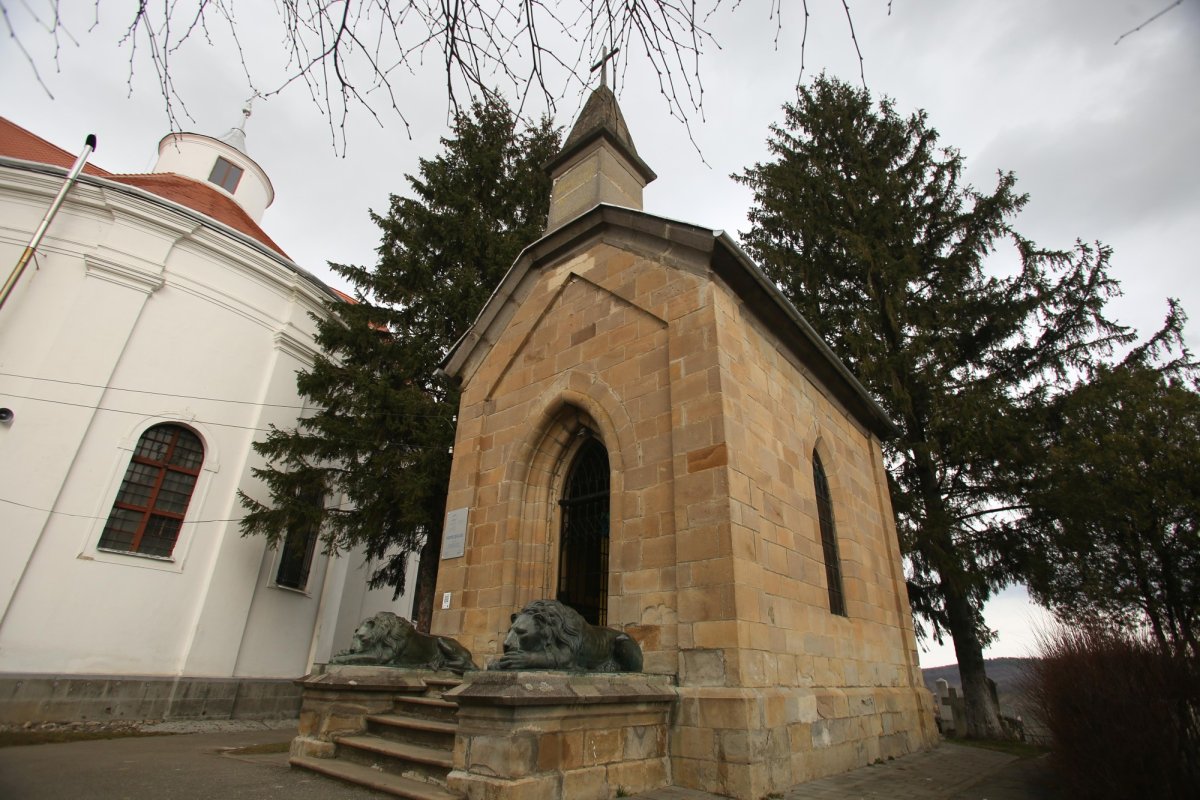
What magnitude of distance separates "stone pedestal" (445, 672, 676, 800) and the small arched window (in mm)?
11531

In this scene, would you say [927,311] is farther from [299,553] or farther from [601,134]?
[299,553]

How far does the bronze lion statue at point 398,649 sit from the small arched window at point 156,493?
884 cm

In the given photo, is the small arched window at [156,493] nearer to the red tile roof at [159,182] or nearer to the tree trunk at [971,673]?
the red tile roof at [159,182]

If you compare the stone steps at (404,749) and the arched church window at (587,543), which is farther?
the arched church window at (587,543)

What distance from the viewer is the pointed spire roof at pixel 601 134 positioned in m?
9.85

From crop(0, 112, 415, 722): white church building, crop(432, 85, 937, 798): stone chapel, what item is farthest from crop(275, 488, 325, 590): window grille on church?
crop(432, 85, 937, 798): stone chapel

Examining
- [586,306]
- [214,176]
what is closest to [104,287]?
[214,176]

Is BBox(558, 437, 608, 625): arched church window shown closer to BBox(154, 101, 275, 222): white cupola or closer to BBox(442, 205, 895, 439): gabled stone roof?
BBox(442, 205, 895, 439): gabled stone roof

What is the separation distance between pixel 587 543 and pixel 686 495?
6.93ft

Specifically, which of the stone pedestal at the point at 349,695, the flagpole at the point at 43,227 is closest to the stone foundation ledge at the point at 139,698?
the flagpole at the point at 43,227

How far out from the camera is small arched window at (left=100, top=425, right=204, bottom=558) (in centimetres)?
1189

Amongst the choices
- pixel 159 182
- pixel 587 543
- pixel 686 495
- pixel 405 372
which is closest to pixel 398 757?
pixel 587 543

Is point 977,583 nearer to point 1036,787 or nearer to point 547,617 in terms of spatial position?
point 1036,787

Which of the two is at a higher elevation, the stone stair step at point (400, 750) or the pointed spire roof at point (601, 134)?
the pointed spire roof at point (601, 134)
